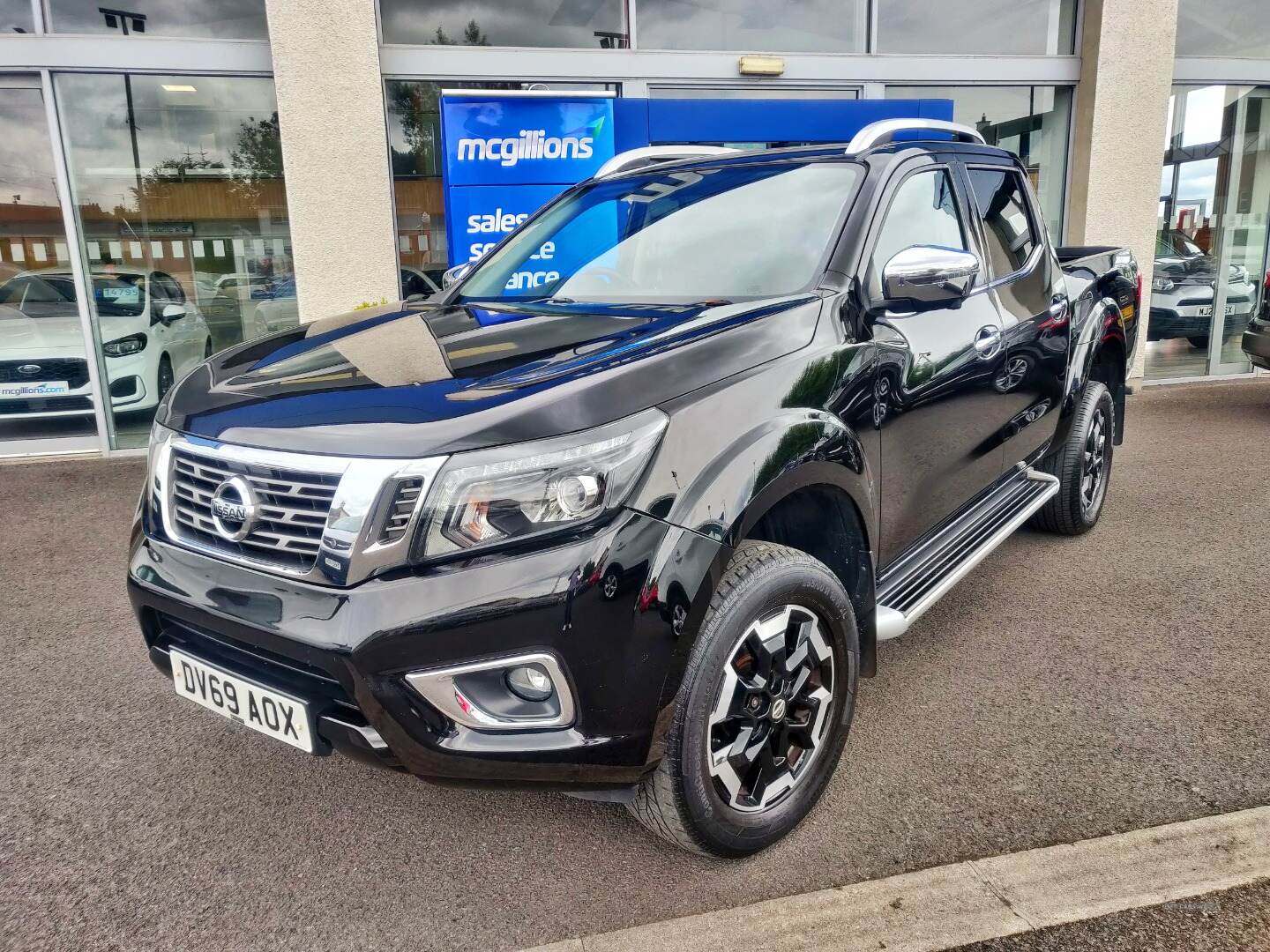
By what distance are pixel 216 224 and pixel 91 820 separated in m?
5.92

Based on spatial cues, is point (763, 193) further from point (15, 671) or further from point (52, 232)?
point (52, 232)

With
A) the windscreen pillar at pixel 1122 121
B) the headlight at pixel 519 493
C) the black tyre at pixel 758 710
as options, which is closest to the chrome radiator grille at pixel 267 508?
the headlight at pixel 519 493

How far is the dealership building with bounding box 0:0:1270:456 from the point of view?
688cm

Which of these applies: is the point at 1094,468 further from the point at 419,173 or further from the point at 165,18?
the point at 165,18

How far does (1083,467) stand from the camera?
4.44 metres

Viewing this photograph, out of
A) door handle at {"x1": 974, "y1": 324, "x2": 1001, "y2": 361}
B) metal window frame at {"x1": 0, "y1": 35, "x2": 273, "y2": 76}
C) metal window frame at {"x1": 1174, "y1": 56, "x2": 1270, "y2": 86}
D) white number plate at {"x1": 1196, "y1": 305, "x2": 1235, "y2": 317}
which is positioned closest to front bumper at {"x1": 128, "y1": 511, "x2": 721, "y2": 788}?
door handle at {"x1": 974, "y1": 324, "x2": 1001, "y2": 361}

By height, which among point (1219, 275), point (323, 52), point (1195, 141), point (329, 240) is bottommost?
point (1219, 275)

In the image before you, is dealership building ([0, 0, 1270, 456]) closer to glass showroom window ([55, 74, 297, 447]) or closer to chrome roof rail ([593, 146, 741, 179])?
glass showroom window ([55, 74, 297, 447])

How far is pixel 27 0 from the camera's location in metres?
6.68

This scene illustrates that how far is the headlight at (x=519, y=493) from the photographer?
1800 millimetres

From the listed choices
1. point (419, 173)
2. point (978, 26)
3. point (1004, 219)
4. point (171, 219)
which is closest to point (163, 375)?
point (171, 219)

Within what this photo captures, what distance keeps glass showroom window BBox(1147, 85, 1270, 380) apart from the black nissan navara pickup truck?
763 cm

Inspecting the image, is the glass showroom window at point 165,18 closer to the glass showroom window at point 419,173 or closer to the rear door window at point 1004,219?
the glass showroom window at point 419,173

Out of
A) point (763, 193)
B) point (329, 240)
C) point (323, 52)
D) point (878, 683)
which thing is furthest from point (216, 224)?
point (878, 683)
